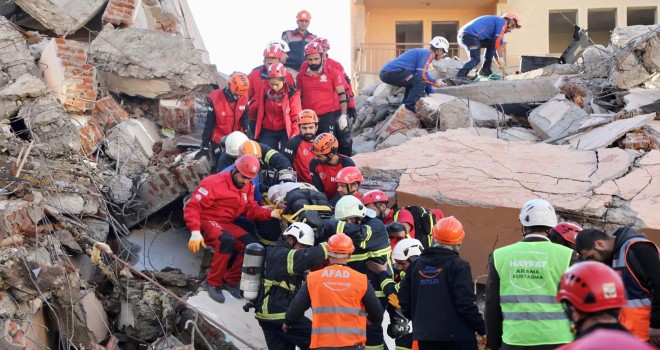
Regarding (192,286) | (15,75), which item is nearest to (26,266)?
(192,286)

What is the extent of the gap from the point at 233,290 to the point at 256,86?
11.5ft

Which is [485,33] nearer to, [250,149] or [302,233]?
[250,149]

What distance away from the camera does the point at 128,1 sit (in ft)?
45.2

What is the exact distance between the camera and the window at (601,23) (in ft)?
88.8

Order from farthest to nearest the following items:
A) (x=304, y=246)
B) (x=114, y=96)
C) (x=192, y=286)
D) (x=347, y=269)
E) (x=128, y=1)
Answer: (x=128, y=1)
(x=114, y=96)
(x=192, y=286)
(x=304, y=246)
(x=347, y=269)

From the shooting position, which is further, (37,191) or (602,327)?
(37,191)

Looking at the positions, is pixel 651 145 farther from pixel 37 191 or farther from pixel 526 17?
pixel 526 17

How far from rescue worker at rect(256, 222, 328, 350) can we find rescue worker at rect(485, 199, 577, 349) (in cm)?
196

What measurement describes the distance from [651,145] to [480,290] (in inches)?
112

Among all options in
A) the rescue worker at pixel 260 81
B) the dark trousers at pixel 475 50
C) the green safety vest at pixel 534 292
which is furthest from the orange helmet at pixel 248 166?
the dark trousers at pixel 475 50

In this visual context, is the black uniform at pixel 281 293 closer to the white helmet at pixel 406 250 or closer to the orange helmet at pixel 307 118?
the white helmet at pixel 406 250

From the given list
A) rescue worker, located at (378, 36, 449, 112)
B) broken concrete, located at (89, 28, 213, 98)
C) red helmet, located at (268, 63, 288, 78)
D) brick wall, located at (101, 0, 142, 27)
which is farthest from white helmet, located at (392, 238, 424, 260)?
brick wall, located at (101, 0, 142, 27)

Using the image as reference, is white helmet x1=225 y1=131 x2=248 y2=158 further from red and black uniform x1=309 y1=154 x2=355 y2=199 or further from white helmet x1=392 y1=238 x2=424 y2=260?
white helmet x1=392 y1=238 x2=424 y2=260

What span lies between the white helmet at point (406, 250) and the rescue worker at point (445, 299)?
36.5 inches
